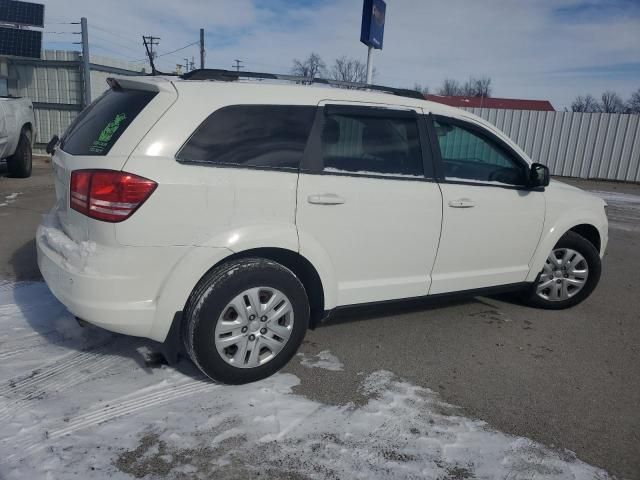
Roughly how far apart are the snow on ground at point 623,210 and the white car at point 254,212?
648 centimetres

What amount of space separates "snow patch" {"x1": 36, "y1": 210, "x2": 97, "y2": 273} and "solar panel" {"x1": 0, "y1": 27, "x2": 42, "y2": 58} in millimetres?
13894

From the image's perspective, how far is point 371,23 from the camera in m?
9.50

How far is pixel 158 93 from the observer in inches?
115

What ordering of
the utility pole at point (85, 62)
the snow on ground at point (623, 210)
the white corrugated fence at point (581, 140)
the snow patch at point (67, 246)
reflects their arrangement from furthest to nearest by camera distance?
the white corrugated fence at point (581, 140)
the utility pole at point (85, 62)
the snow on ground at point (623, 210)
the snow patch at point (67, 246)

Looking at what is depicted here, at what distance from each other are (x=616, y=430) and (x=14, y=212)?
7569 millimetres

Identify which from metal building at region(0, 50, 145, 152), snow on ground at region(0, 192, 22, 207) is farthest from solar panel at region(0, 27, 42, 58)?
snow on ground at region(0, 192, 22, 207)

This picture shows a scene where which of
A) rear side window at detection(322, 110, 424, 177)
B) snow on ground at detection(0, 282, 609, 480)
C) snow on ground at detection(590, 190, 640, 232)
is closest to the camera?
snow on ground at detection(0, 282, 609, 480)

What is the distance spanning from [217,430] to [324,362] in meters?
1.02

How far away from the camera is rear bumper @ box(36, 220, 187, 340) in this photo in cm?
273

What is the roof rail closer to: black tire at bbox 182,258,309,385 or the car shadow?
black tire at bbox 182,258,309,385

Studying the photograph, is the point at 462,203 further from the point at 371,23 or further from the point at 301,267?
the point at 371,23

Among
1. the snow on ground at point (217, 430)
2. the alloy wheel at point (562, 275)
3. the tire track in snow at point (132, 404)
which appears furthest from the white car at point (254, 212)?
the alloy wheel at point (562, 275)

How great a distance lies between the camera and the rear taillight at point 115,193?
267cm

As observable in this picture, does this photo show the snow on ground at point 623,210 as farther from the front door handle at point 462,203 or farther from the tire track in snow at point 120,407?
the tire track in snow at point 120,407
